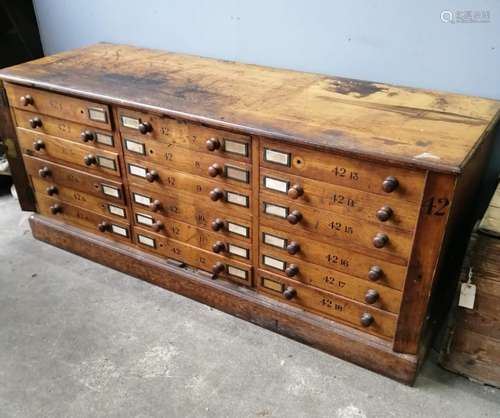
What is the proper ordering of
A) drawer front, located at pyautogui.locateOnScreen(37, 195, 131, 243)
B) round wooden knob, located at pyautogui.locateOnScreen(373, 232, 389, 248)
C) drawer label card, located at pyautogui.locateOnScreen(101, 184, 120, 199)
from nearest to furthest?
round wooden knob, located at pyautogui.locateOnScreen(373, 232, 389, 248) → drawer label card, located at pyautogui.locateOnScreen(101, 184, 120, 199) → drawer front, located at pyautogui.locateOnScreen(37, 195, 131, 243)

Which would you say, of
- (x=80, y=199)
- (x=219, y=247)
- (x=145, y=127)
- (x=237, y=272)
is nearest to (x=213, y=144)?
(x=145, y=127)

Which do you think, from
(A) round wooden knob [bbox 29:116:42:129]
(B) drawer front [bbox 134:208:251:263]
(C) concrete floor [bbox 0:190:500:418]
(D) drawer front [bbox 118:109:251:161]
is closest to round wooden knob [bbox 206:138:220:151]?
(D) drawer front [bbox 118:109:251:161]

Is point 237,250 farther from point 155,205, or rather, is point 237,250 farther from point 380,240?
point 380,240

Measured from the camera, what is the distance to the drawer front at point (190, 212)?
5.74 feet

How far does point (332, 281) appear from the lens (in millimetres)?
1643

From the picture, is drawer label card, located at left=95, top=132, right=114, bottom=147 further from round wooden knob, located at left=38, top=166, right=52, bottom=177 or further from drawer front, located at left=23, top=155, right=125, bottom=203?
round wooden knob, located at left=38, top=166, right=52, bottom=177

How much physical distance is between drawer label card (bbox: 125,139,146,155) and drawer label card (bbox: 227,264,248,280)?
52cm

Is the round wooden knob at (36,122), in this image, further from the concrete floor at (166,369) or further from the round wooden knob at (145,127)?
the concrete floor at (166,369)

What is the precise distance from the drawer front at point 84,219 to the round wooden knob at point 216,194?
1.74ft

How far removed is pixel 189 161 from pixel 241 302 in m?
0.56

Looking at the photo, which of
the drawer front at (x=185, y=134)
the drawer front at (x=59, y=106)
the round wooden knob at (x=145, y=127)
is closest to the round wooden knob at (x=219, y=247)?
the drawer front at (x=185, y=134)

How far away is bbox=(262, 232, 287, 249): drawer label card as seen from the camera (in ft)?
5.49

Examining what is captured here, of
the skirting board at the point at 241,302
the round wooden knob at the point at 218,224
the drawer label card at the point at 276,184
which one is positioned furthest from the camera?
the round wooden knob at the point at 218,224

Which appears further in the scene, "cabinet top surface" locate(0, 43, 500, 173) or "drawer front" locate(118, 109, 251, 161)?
"drawer front" locate(118, 109, 251, 161)
